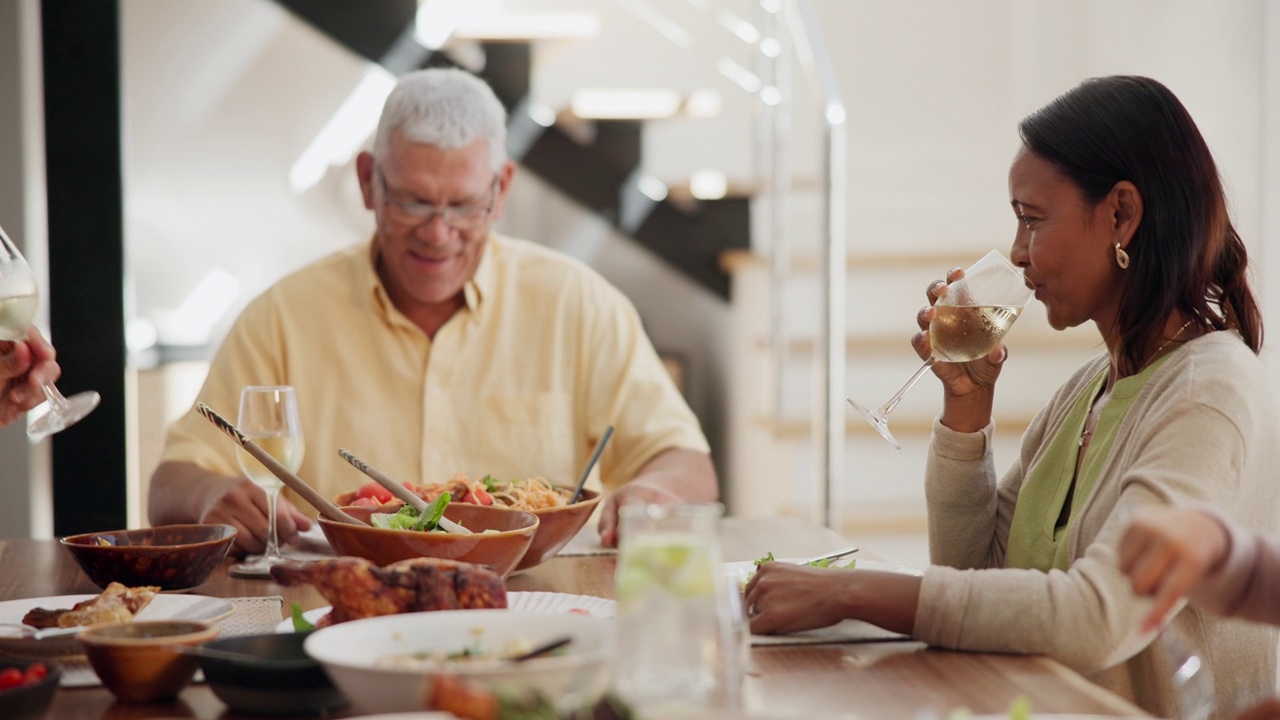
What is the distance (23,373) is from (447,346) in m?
0.92

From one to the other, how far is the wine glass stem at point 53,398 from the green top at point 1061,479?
124 centimetres

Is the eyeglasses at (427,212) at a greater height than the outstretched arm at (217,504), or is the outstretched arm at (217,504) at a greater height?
the eyeglasses at (427,212)

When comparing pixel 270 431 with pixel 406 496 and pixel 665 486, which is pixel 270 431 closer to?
pixel 406 496

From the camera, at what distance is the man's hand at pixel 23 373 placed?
1733mm

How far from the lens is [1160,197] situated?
5.08ft

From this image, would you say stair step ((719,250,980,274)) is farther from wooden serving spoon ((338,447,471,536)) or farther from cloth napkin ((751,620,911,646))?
cloth napkin ((751,620,911,646))

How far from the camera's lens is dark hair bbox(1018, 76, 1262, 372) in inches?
60.9

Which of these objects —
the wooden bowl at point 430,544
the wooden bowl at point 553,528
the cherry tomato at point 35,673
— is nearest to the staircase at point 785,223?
the wooden bowl at point 553,528

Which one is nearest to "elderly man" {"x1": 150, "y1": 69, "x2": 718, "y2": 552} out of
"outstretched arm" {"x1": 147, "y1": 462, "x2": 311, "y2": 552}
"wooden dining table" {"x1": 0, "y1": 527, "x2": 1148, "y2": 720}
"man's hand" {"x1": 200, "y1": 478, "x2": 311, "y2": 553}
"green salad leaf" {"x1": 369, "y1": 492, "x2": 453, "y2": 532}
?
"outstretched arm" {"x1": 147, "y1": 462, "x2": 311, "y2": 552}

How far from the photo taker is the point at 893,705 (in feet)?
3.50

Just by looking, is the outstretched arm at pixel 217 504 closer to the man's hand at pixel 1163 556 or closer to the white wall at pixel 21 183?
the man's hand at pixel 1163 556

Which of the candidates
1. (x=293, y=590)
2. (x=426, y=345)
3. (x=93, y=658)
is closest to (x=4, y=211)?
(x=426, y=345)

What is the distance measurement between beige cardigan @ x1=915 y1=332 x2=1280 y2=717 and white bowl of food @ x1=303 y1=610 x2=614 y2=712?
16.1 inches

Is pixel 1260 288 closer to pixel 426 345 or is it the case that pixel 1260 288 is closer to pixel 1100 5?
pixel 1100 5
